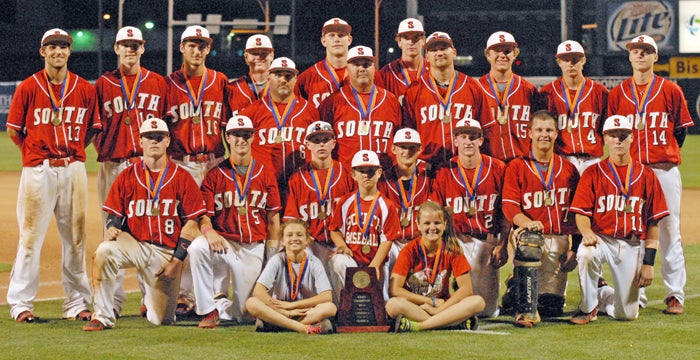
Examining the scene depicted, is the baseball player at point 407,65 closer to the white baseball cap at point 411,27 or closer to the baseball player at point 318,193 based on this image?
the white baseball cap at point 411,27

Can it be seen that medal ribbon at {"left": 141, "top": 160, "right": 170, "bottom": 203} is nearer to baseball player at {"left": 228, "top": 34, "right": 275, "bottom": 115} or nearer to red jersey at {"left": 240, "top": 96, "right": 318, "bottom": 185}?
red jersey at {"left": 240, "top": 96, "right": 318, "bottom": 185}

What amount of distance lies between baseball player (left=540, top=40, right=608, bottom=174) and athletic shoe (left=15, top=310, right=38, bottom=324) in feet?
14.8

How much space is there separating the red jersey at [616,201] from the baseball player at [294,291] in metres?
2.13

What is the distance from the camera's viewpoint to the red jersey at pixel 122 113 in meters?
9.05

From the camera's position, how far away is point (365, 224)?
849 centimetres

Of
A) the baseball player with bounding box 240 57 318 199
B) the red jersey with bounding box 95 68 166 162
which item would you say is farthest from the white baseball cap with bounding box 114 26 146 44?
the baseball player with bounding box 240 57 318 199

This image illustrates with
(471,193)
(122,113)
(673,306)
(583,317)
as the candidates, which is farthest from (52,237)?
(673,306)

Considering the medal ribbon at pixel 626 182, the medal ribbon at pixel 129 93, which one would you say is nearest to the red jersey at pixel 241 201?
the medal ribbon at pixel 129 93

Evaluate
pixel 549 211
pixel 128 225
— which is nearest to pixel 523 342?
pixel 549 211

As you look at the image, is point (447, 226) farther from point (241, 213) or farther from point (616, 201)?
point (241, 213)

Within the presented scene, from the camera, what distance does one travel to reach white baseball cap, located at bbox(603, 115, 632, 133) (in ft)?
28.3

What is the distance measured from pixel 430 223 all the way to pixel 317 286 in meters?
0.95

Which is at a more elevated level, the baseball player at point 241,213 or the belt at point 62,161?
the belt at point 62,161

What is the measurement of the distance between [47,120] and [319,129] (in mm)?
2125
